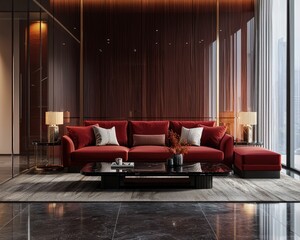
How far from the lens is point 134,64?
8.97m

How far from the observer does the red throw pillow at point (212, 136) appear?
7.99 meters

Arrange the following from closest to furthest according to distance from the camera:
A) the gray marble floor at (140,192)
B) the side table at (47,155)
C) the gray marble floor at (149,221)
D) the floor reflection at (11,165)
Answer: the gray marble floor at (149,221) < the gray marble floor at (140,192) < the floor reflection at (11,165) < the side table at (47,155)

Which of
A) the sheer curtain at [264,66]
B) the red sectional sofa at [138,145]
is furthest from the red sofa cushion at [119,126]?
the sheer curtain at [264,66]

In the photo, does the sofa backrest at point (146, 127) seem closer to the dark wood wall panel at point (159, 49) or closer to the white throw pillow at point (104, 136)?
the white throw pillow at point (104, 136)

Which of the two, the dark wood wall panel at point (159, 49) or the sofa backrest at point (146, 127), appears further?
the dark wood wall panel at point (159, 49)

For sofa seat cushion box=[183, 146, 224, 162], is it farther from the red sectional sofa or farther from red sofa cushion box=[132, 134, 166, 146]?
red sofa cushion box=[132, 134, 166, 146]

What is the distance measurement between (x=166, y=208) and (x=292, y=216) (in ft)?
4.11

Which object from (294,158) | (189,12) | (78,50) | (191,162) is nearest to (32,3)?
(78,50)

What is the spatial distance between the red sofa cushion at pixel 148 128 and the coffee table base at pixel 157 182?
1.91 metres

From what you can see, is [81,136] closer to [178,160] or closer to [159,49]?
[178,160]

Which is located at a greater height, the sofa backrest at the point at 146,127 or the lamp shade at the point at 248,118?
the lamp shade at the point at 248,118

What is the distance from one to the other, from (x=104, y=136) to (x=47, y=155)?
1.11m

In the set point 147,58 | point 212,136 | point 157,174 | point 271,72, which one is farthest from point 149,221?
point 271,72

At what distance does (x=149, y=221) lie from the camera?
4.34 metres
